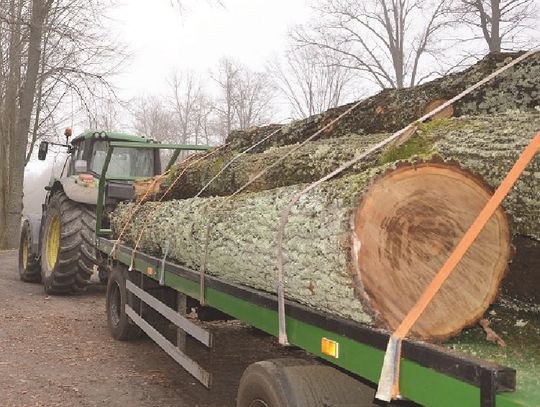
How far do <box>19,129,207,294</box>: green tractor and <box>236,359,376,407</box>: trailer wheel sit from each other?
5.04 metres

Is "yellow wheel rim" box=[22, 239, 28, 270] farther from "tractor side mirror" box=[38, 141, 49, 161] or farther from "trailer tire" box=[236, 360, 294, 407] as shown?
"trailer tire" box=[236, 360, 294, 407]

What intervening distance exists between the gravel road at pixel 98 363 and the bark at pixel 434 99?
5.60ft

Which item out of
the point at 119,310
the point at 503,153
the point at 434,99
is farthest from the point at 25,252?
the point at 503,153

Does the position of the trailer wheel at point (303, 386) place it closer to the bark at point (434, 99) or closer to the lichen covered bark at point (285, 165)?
the lichen covered bark at point (285, 165)

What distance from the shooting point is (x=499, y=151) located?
2490mm

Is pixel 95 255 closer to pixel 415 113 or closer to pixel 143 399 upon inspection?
Answer: pixel 143 399

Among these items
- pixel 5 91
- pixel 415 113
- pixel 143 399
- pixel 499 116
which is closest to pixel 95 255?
Result: pixel 143 399

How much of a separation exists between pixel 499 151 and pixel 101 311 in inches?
266

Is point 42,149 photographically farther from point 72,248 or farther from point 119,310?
point 119,310

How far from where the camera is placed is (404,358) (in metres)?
1.85

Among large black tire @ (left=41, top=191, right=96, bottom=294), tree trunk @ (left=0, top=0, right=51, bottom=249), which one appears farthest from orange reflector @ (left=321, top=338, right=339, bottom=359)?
tree trunk @ (left=0, top=0, right=51, bottom=249)

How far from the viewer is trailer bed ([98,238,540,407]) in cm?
154

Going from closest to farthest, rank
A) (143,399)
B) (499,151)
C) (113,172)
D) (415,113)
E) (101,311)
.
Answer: (499,151), (415,113), (143,399), (101,311), (113,172)

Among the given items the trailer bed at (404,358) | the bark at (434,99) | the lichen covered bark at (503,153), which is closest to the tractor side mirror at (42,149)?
the bark at (434,99)
